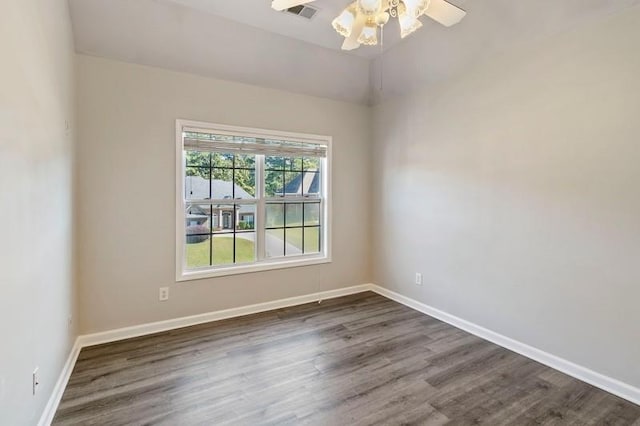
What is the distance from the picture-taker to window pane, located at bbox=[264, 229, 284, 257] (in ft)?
12.6

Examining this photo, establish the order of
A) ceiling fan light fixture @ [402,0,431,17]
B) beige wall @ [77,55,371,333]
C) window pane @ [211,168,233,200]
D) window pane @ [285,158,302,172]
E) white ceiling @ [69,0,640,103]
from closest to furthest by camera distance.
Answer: ceiling fan light fixture @ [402,0,431,17] < white ceiling @ [69,0,640,103] < beige wall @ [77,55,371,333] < window pane @ [211,168,233,200] < window pane @ [285,158,302,172]

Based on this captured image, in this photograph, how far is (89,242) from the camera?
2.82 metres

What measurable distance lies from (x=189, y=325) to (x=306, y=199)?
1.92 meters

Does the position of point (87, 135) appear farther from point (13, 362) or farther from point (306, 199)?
point (306, 199)

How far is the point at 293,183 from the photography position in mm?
4000

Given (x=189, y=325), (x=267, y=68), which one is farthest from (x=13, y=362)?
(x=267, y=68)

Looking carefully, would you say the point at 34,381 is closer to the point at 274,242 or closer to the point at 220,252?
the point at 220,252

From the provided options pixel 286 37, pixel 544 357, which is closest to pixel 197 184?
pixel 286 37

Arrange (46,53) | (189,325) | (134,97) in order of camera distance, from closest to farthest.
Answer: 1. (46,53)
2. (134,97)
3. (189,325)

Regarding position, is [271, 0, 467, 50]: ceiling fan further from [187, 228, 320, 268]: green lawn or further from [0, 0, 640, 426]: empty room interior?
[187, 228, 320, 268]: green lawn

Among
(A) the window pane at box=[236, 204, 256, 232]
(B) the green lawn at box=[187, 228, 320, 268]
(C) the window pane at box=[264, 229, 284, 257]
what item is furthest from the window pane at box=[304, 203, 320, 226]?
(A) the window pane at box=[236, 204, 256, 232]

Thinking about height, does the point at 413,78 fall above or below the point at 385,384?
above

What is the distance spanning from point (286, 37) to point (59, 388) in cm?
335

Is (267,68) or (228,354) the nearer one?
(228,354)
